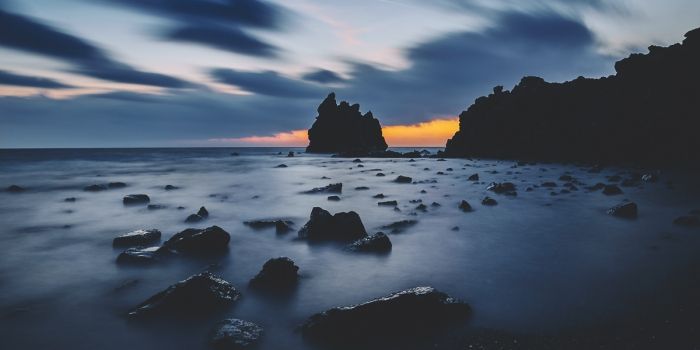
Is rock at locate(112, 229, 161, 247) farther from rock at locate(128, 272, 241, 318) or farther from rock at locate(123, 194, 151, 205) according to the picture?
rock at locate(123, 194, 151, 205)

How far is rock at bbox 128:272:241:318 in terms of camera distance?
17.7 ft

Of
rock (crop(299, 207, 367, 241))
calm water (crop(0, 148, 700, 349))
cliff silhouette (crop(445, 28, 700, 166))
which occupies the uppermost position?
cliff silhouette (crop(445, 28, 700, 166))

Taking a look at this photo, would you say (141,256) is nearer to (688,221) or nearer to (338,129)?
(688,221)

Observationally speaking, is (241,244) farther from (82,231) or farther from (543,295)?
(543,295)

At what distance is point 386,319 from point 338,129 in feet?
439

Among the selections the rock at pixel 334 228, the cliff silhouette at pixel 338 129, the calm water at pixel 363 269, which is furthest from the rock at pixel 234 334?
the cliff silhouette at pixel 338 129

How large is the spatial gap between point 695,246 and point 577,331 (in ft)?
20.8

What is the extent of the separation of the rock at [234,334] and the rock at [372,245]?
417cm

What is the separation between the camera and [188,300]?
5566mm

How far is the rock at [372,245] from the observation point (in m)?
8.84

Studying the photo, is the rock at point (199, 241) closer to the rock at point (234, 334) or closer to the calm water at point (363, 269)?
the calm water at point (363, 269)

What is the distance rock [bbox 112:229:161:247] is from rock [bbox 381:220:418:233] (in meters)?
6.72

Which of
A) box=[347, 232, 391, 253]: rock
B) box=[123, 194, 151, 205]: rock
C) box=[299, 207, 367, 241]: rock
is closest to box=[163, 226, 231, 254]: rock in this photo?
box=[299, 207, 367, 241]: rock

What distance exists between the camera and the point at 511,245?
9531 mm
